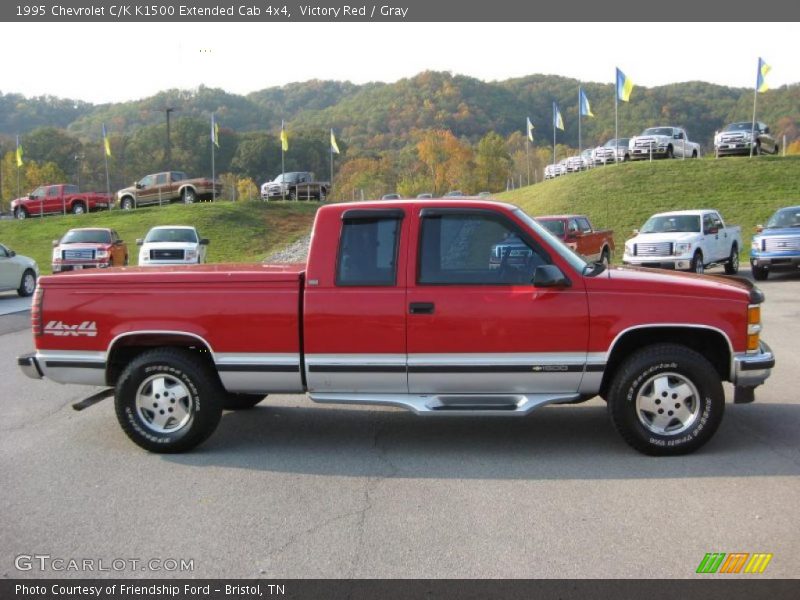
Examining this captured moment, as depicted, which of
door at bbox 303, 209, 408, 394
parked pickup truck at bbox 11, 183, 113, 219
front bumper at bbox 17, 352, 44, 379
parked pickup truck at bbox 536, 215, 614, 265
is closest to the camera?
door at bbox 303, 209, 408, 394

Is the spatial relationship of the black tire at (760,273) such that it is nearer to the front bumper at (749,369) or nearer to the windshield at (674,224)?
the windshield at (674,224)

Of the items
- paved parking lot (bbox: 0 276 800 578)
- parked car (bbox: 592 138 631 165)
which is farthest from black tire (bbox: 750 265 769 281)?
parked car (bbox: 592 138 631 165)

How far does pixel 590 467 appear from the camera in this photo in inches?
225

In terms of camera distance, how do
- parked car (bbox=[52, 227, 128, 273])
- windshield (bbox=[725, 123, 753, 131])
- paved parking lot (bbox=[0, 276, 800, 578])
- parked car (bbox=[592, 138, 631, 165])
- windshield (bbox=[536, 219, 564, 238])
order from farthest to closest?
parked car (bbox=[592, 138, 631, 165]), windshield (bbox=[725, 123, 753, 131]), parked car (bbox=[52, 227, 128, 273]), windshield (bbox=[536, 219, 564, 238]), paved parking lot (bbox=[0, 276, 800, 578])

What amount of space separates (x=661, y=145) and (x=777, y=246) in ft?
76.7

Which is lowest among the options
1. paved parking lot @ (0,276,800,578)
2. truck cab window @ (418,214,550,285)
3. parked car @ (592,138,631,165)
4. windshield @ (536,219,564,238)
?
paved parking lot @ (0,276,800,578)

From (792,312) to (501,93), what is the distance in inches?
4525

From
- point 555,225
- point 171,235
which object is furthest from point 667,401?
point 171,235

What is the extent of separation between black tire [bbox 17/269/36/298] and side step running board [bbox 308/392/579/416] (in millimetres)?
17334

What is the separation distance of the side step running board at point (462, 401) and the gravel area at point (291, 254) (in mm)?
24890

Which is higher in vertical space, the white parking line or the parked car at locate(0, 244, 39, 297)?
the parked car at locate(0, 244, 39, 297)

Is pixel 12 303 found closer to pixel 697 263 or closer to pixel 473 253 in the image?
pixel 473 253

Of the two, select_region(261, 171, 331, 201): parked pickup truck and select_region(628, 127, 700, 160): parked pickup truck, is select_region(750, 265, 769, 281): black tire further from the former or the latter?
select_region(261, 171, 331, 201): parked pickup truck

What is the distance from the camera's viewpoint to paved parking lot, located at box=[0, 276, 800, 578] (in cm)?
425
